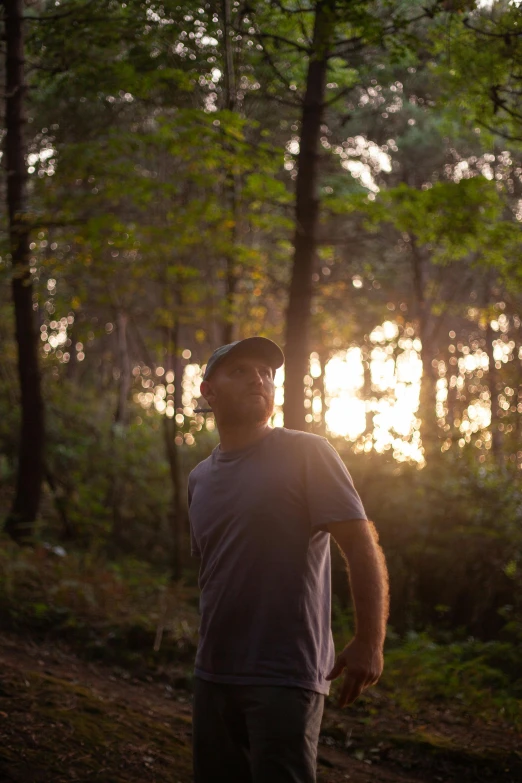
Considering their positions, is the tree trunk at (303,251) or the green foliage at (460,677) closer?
the green foliage at (460,677)

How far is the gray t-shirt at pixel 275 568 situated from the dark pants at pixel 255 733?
5 cm

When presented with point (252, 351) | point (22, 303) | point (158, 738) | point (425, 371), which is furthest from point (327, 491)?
point (425, 371)

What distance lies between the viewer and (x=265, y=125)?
15.1 metres

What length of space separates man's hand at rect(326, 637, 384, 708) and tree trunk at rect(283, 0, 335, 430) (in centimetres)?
505

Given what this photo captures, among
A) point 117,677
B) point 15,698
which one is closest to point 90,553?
point 117,677

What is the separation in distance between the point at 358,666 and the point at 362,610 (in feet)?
0.61

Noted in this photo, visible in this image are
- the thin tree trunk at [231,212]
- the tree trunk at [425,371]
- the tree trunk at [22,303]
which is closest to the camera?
the thin tree trunk at [231,212]

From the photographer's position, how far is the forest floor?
4.88 metres

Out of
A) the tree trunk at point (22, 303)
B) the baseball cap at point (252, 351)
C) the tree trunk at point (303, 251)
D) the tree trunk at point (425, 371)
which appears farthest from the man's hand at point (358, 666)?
the tree trunk at point (425, 371)

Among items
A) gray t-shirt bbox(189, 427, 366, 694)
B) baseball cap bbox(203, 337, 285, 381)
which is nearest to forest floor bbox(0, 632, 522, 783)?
gray t-shirt bbox(189, 427, 366, 694)

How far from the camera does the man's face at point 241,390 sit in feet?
10.2

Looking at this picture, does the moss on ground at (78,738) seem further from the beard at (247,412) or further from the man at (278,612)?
the beard at (247,412)

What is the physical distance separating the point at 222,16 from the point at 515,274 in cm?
410

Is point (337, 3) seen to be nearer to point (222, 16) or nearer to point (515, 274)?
point (222, 16)
